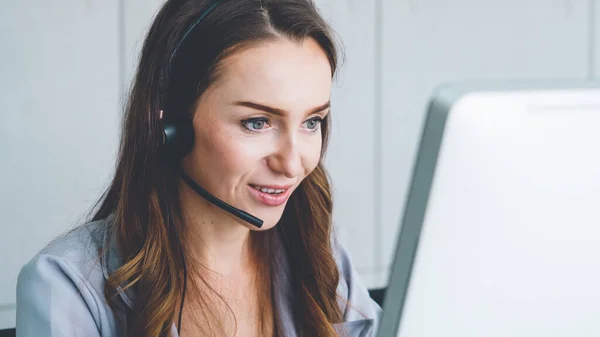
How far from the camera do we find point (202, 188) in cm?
122

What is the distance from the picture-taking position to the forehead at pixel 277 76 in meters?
1.13

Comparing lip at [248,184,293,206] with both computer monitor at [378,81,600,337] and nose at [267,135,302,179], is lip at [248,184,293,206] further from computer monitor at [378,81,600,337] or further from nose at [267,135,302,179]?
computer monitor at [378,81,600,337]

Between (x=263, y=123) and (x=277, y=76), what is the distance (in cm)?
6

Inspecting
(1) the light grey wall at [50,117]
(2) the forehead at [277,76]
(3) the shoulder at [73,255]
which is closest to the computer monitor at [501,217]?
(2) the forehead at [277,76]

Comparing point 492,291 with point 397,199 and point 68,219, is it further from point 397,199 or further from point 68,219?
point 397,199

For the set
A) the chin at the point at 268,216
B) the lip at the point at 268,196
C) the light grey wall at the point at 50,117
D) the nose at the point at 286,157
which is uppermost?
the nose at the point at 286,157

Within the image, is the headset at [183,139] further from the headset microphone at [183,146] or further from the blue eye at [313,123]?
the blue eye at [313,123]

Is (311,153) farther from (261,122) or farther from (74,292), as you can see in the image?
(74,292)

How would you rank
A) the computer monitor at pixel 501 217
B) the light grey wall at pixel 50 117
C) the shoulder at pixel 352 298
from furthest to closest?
1. the light grey wall at pixel 50 117
2. the shoulder at pixel 352 298
3. the computer monitor at pixel 501 217

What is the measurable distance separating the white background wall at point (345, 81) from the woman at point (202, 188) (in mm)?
1232

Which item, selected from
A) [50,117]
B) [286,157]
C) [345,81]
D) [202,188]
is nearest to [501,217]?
[286,157]

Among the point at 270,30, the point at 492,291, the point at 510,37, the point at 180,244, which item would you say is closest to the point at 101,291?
the point at 180,244

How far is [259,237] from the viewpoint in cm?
138

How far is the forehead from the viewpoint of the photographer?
113cm
